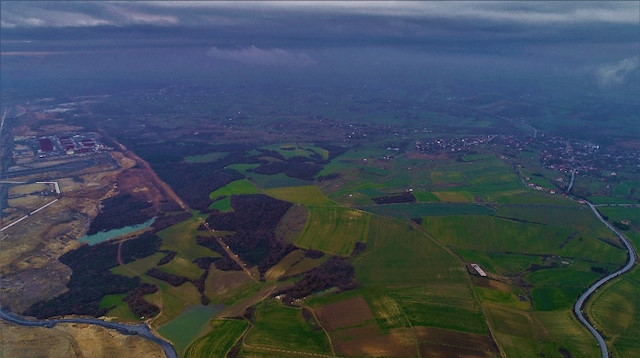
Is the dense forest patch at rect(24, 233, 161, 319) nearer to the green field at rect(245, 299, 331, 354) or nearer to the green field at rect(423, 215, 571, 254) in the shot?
the green field at rect(245, 299, 331, 354)

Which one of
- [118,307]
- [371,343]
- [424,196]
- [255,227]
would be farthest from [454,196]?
[118,307]

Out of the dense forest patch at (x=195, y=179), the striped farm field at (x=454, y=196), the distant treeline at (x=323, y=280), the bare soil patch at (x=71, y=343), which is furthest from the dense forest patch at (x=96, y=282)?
the striped farm field at (x=454, y=196)

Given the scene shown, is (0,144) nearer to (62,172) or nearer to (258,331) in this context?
(62,172)

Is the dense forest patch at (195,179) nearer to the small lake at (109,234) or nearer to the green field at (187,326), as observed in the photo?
the small lake at (109,234)

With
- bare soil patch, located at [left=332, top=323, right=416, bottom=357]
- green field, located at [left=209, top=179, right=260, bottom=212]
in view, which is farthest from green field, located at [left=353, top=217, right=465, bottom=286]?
green field, located at [left=209, top=179, right=260, bottom=212]

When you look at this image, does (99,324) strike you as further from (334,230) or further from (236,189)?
(236,189)

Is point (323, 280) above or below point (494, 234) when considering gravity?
below
